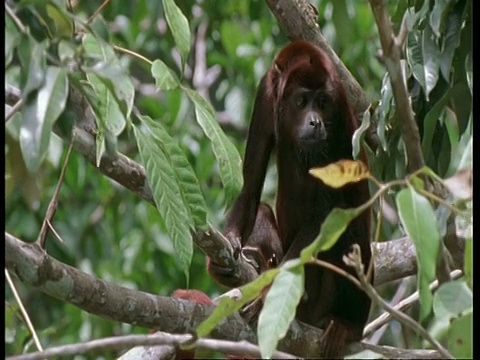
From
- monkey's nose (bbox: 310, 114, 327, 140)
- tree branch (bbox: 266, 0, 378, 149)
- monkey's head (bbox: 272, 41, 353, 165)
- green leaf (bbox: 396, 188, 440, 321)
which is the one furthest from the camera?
tree branch (bbox: 266, 0, 378, 149)

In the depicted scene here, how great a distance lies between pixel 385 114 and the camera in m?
3.18

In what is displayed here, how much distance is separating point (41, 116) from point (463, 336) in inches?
33.9

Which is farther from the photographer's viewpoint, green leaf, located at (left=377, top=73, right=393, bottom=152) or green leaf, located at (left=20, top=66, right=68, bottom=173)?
green leaf, located at (left=377, top=73, right=393, bottom=152)

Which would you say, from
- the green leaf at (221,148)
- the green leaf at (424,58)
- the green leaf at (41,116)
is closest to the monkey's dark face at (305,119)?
the green leaf at (424,58)

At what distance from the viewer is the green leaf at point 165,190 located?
7.95 ft

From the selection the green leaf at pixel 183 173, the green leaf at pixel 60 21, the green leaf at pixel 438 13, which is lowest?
the green leaf at pixel 183 173

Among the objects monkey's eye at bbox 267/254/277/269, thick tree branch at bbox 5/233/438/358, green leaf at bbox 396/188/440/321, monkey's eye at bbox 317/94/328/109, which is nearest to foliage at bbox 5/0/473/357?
green leaf at bbox 396/188/440/321

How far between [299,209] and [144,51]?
2242 millimetres

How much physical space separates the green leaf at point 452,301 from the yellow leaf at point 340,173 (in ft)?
0.88

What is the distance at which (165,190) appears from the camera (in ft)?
8.20

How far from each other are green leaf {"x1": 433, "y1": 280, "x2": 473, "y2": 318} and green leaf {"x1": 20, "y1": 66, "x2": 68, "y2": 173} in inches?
29.9

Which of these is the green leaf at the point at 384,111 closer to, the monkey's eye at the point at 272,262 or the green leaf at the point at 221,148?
the green leaf at the point at 221,148

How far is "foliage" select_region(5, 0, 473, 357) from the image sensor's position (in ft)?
6.54

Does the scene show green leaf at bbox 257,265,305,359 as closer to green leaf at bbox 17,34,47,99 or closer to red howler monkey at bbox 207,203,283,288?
green leaf at bbox 17,34,47,99
